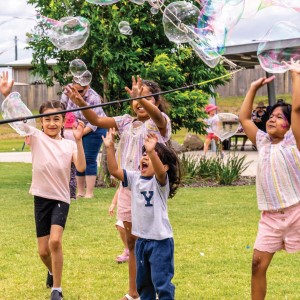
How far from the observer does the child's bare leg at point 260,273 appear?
475 cm

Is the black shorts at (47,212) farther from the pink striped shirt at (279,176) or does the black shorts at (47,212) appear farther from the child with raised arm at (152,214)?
the pink striped shirt at (279,176)

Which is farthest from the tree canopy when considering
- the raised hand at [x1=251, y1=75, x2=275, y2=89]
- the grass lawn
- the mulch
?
the raised hand at [x1=251, y1=75, x2=275, y2=89]

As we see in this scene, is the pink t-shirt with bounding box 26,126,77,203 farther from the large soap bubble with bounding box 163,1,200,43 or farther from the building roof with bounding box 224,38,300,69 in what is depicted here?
the building roof with bounding box 224,38,300,69

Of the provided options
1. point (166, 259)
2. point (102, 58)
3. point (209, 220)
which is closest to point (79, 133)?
point (166, 259)

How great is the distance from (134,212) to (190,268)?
1.51 meters

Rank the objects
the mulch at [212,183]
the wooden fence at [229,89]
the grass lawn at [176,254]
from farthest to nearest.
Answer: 1. the wooden fence at [229,89]
2. the mulch at [212,183]
3. the grass lawn at [176,254]

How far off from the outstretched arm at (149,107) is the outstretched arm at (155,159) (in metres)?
0.16

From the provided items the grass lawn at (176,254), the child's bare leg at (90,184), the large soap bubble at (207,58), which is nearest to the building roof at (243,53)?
the child's bare leg at (90,184)

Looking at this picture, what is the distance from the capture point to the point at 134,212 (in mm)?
5027

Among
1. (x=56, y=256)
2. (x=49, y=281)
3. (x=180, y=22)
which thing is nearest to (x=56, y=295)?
(x=56, y=256)

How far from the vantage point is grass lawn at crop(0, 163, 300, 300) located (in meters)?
5.72

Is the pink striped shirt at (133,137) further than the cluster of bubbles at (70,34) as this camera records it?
No

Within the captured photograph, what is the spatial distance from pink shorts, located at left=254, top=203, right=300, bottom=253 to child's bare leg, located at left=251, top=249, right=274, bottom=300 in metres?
0.04

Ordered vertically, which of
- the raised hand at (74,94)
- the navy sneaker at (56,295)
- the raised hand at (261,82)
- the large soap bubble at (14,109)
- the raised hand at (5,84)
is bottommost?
the navy sneaker at (56,295)
